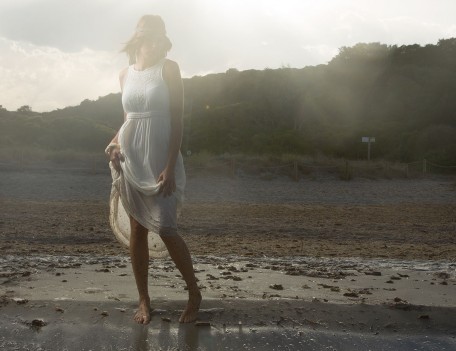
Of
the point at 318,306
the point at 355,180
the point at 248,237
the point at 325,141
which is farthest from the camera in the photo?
the point at 325,141

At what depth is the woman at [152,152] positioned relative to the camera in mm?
3213

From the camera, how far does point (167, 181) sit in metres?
3.17

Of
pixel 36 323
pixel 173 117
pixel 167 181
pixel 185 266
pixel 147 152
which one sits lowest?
pixel 36 323

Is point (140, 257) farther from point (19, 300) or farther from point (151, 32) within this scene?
point (151, 32)

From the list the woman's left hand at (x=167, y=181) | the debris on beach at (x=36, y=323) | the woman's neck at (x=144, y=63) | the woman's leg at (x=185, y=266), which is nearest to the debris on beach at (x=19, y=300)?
the debris on beach at (x=36, y=323)

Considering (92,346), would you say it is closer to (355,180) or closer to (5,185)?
(5,185)

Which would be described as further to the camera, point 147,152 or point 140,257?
point 140,257

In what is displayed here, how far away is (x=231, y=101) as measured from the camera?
272 ft

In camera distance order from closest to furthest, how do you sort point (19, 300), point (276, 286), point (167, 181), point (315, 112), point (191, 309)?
point (167, 181) → point (191, 309) → point (19, 300) → point (276, 286) → point (315, 112)

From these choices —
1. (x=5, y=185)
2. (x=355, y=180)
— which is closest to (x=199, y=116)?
(x=355, y=180)

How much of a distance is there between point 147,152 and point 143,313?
803mm

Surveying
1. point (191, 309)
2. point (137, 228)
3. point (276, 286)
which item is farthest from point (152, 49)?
point (276, 286)

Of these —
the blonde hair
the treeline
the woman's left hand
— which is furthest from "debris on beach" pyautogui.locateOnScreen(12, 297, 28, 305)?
the treeline

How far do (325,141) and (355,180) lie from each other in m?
30.3
